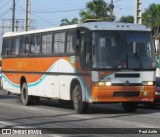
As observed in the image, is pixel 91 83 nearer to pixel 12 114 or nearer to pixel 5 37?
pixel 12 114

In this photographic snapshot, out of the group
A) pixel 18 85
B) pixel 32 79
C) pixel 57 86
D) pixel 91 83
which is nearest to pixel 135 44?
pixel 91 83

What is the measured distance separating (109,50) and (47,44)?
14.3ft

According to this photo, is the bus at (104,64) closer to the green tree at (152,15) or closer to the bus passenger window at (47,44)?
the bus passenger window at (47,44)

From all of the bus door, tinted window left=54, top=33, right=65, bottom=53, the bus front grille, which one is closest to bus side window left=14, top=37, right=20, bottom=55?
tinted window left=54, top=33, right=65, bottom=53

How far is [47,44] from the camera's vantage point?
22266 mm

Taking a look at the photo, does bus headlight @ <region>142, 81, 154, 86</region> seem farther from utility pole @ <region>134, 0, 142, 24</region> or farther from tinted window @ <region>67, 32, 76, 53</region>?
utility pole @ <region>134, 0, 142, 24</region>

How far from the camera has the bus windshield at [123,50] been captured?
18.5 metres

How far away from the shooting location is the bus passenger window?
22031 millimetres

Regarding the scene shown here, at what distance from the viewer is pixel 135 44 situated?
19.1 metres

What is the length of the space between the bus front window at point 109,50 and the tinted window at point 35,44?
5164 millimetres

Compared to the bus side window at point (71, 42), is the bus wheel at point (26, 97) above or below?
below

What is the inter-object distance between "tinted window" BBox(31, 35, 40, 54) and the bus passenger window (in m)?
0.60

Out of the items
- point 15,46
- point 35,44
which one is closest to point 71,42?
point 35,44

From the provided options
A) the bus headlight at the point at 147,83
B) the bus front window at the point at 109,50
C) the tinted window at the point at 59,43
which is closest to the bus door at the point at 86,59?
the bus front window at the point at 109,50
